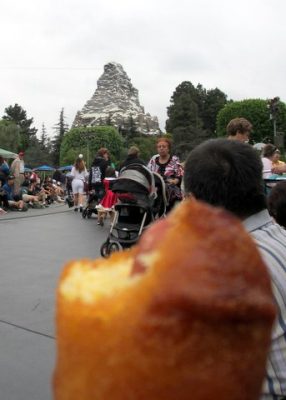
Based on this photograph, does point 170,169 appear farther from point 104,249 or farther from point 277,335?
point 277,335

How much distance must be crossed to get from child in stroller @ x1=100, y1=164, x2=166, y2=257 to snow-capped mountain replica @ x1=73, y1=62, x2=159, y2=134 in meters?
84.8

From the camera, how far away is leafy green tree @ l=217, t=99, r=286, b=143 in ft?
204

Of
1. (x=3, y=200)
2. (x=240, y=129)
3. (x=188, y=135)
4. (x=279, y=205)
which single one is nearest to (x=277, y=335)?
(x=279, y=205)

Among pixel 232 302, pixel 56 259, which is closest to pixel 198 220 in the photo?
pixel 232 302

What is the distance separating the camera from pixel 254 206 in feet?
5.55

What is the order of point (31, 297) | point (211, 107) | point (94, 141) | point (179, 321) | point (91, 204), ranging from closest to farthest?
point (179, 321) → point (31, 297) → point (91, 204) → point (94, 141) → point (211, 107)

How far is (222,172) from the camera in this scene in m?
1.49

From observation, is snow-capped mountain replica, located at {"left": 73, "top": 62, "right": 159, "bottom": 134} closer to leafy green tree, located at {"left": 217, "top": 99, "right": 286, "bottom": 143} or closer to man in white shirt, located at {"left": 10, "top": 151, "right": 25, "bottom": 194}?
leafy green tree, located at {"left": 217, "top": 99, "right": 286, "bottom": 143}

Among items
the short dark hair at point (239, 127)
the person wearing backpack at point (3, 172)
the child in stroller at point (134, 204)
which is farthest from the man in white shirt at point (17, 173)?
the short dark hair at point (239, 127)

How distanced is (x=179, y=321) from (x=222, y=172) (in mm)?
1050

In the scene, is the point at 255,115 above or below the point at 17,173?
above

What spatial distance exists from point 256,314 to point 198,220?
0.11m

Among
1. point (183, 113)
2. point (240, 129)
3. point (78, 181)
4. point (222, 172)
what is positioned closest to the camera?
point (222, 172)

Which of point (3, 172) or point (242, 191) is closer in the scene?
point (242, 191)
